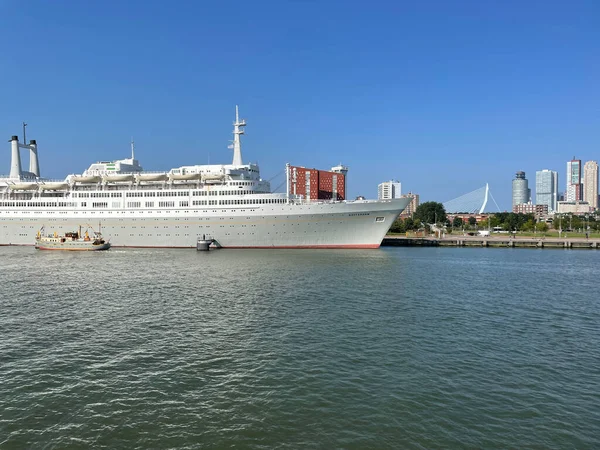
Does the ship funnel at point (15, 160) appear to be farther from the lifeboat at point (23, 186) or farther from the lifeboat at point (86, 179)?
the lifeboat at point (86, 179)

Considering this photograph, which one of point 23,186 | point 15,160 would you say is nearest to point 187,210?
point 23,186

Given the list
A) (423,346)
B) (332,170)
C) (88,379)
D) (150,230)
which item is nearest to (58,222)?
(150,230)

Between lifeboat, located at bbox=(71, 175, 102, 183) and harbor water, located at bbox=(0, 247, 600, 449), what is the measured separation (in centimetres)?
3024

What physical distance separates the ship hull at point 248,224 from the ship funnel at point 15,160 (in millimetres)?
9482

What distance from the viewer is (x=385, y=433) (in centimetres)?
841

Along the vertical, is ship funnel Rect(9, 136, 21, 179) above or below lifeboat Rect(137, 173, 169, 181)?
above

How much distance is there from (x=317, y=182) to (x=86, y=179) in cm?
7459

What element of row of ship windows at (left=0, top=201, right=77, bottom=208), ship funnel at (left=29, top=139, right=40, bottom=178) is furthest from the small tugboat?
ship funnel at (left=29, top=139, right=40, bottom=178)

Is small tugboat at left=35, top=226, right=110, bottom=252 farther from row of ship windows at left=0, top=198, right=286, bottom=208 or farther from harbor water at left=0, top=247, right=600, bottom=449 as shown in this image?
harbor water at left=0, top=247, right=600, bottom=449

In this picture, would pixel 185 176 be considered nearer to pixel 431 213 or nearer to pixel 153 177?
pixel 153 177

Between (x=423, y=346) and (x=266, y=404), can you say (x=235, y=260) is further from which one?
(x=266, y=404)

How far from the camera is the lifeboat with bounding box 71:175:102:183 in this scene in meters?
50.9

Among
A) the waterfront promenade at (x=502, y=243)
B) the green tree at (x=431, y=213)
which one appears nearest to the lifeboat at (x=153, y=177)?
the waterfront promenade at (x=502, y=243)

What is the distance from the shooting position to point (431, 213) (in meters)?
105
